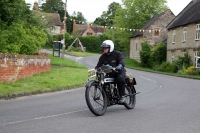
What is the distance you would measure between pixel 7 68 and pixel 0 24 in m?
3.94

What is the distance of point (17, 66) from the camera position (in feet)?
47.4

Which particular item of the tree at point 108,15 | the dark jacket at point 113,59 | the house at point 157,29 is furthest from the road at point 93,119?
the tree at point 108,15

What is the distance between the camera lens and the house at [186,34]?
36531 mm

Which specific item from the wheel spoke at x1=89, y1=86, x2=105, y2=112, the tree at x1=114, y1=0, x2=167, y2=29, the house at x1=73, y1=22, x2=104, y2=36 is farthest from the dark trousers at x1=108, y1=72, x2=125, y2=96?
the house at x1=73, y1=22, x2=104, y2=36

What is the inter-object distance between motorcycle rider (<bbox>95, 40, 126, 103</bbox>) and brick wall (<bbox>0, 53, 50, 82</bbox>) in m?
5.99

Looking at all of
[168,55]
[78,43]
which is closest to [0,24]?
[168,55]

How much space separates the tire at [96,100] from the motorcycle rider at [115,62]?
0.61m

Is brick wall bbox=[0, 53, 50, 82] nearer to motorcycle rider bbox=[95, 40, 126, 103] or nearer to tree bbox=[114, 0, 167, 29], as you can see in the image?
motorcycle rider bbox=[95, 40, 126, 103]

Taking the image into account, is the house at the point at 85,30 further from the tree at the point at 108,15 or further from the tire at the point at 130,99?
the tire at the point at 130,99

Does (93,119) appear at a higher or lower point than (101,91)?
lower

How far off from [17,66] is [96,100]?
7.32m

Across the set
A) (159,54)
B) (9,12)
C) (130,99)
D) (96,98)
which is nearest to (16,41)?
(9,12)

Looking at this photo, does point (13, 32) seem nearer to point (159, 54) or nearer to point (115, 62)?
point (115, 62)

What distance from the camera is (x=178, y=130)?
256 inches
